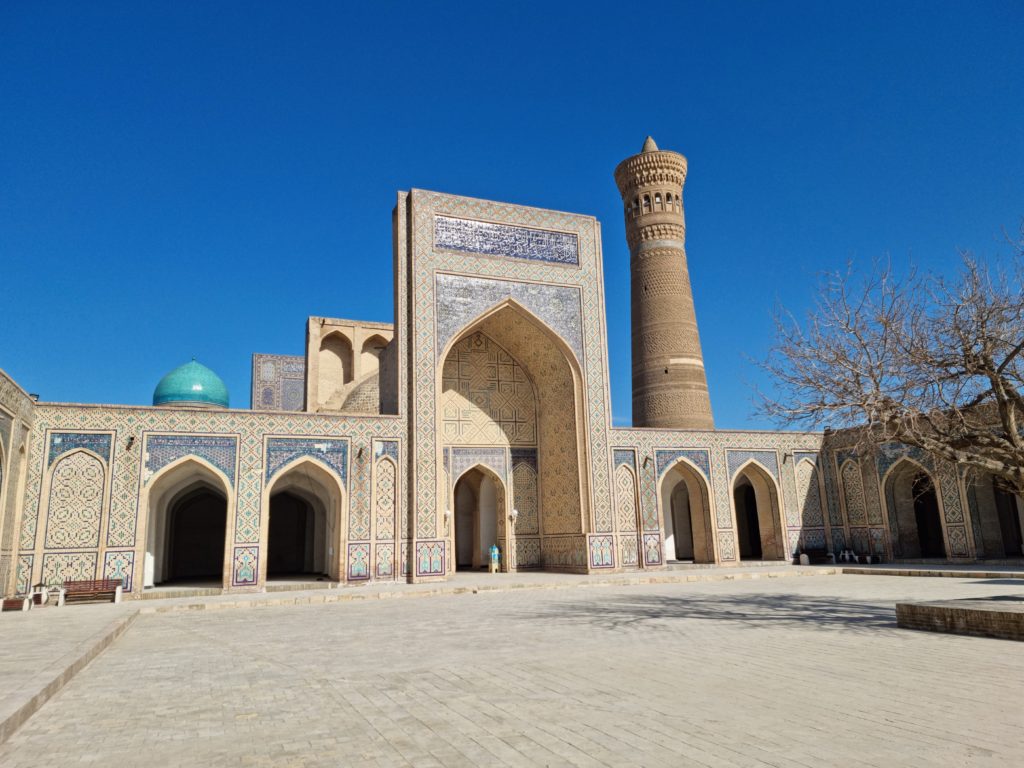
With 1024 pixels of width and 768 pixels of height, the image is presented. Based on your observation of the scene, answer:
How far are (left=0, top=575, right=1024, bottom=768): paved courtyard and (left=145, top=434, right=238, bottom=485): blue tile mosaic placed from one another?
5988mm

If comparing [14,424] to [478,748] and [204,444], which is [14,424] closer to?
[204,444]

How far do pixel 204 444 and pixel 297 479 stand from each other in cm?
304

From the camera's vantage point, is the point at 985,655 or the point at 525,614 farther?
the point at 525,614

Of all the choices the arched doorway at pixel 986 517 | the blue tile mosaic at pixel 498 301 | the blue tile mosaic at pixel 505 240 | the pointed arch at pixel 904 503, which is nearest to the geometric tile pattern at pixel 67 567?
the blue tile mosaic at pixel 498 301

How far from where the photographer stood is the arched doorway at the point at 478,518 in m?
16.9

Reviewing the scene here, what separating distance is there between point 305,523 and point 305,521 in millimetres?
56

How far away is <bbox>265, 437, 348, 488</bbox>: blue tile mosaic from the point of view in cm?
1334

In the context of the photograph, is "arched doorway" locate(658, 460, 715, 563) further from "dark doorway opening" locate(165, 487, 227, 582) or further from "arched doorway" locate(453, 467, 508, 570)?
"dark doorway opening" locate(165, 487, 227, 582)

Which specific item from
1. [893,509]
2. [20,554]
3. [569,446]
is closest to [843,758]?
[20,554]

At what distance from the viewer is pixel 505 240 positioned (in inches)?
640

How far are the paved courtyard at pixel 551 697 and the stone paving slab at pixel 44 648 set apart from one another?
111 millimetres

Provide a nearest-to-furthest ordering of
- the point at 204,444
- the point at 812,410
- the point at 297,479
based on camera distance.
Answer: the point at 812,410
the point at 204,444
the point at 297,479

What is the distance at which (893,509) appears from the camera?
1673 centimetres

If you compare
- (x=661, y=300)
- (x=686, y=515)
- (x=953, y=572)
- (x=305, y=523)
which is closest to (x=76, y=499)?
(x=305, y=523)
